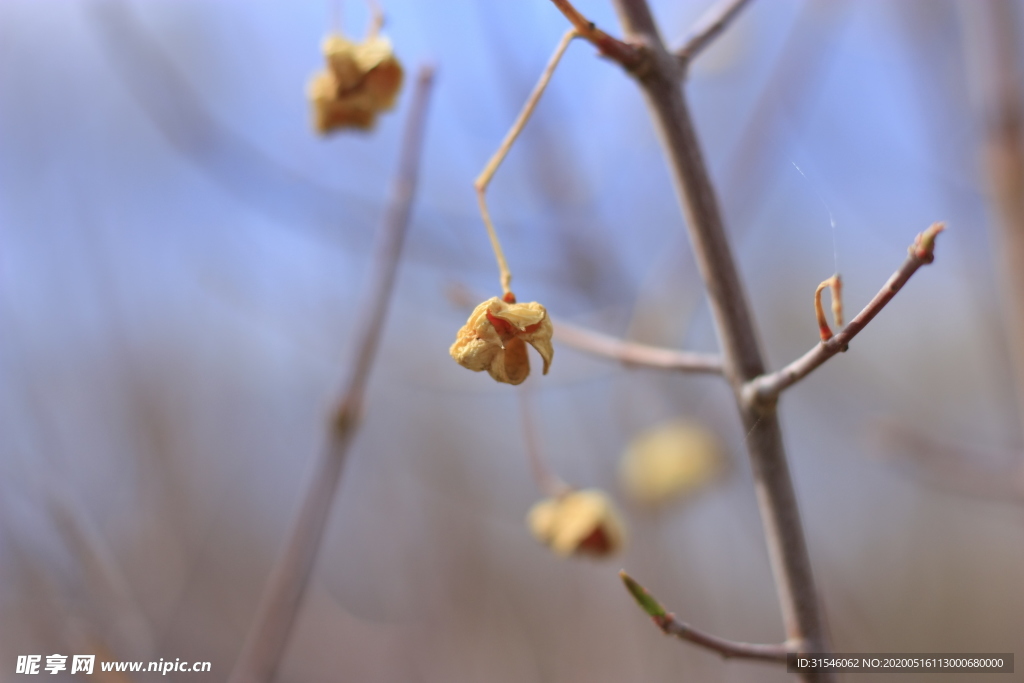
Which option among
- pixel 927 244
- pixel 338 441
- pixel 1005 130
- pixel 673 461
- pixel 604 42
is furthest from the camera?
pixel 673 461

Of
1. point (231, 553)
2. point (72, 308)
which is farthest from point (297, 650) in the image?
point (72, 308)

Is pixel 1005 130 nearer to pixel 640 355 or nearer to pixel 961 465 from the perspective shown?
pixel 961 465

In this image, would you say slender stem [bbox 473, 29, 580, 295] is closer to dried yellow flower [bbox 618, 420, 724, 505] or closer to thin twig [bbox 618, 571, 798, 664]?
thin twig [bbox 618, 571, 798, 664]

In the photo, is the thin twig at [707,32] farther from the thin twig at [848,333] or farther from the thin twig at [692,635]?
the thin twig at [692,635]

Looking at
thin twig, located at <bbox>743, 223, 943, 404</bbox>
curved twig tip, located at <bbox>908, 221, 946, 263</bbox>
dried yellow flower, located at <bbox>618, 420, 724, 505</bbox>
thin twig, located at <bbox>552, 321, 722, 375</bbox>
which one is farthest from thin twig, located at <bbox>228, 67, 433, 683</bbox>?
dried yellow flower, located at <bbox>618, 420, 724, 505</bbox>

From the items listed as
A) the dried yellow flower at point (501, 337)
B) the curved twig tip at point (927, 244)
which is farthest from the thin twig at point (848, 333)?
the dried yellow flower at point (501, 337)

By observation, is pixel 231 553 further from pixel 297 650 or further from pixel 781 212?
pixel 781 212

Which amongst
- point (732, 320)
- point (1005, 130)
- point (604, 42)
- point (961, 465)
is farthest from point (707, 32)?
point (961, 465)
